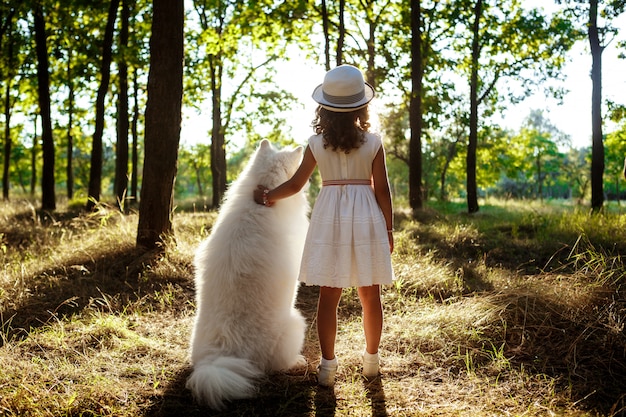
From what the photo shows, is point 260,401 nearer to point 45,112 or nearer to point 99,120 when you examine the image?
point 99,120

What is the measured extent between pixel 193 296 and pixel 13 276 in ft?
7.41

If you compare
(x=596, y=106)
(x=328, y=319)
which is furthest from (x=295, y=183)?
(x=596, y=106)

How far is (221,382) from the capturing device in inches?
115

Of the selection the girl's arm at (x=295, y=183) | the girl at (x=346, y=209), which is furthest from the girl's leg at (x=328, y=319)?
the girl's arm at (x=295, y=183)

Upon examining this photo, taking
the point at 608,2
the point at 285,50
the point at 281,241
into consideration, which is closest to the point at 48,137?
the point at 285,50

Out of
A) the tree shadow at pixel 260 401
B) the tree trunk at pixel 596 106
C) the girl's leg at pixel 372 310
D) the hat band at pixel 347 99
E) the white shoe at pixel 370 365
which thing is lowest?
the tree shadow at pixel 260 401

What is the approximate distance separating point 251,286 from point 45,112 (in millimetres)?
12344

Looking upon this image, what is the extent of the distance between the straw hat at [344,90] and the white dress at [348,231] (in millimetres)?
255

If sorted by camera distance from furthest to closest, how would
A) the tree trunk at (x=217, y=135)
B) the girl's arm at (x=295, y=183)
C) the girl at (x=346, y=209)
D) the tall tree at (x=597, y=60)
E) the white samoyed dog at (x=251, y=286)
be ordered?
the tree trunk at (x=217, y=135)
the tall tree at (x=597, y=60)
the girl's arm at (x=295, y=183)
the white samoyed dog at (x=251, y=286)
the girl at (x=346, y=209)

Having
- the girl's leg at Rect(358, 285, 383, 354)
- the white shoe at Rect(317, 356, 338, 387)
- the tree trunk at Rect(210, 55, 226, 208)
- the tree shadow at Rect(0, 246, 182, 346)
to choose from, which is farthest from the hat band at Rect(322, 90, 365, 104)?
the tree trunk at Rect(210, 55, 226, 208)

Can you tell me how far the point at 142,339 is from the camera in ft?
14.1

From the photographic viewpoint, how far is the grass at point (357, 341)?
3104 millimetres

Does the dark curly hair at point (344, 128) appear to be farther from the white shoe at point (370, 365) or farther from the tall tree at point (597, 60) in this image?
the tall tree at point (597, 60)

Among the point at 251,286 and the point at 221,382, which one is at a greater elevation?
the point at 251,286
